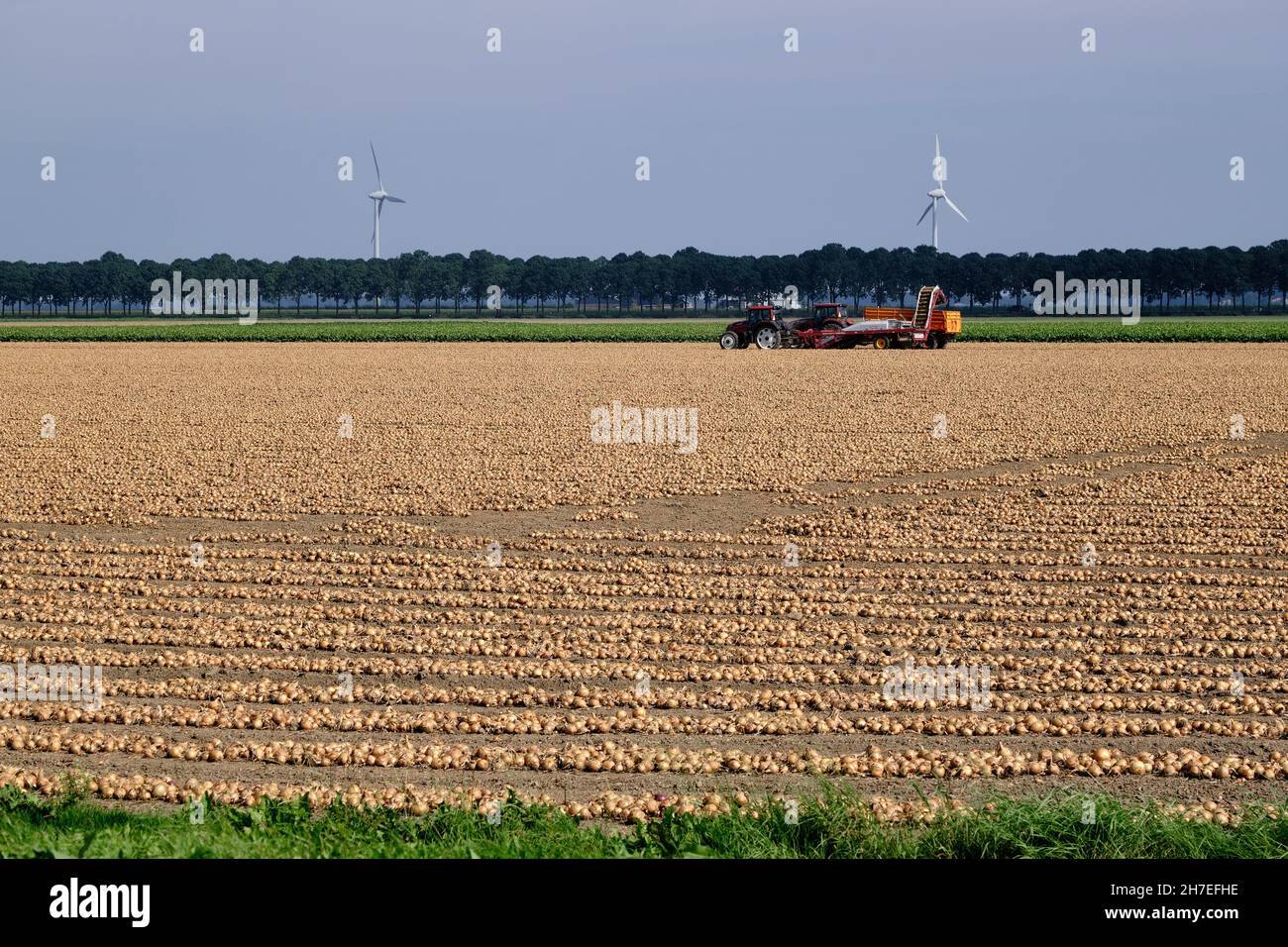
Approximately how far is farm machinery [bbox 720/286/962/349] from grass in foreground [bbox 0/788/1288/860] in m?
49.5

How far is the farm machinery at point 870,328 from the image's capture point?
55.7m

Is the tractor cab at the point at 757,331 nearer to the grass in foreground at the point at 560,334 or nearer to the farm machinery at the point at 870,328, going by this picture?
Result: the farm machinery at the point at 870,328

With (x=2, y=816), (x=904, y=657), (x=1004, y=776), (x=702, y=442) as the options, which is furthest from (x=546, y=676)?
(x=702, y=442)

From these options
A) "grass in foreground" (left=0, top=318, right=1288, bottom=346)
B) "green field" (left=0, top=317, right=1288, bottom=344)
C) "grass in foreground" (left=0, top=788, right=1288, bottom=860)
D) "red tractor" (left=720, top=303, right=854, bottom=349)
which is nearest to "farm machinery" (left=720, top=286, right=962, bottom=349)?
"red tractor" (left=720, top=303, right=854, bottom=349)

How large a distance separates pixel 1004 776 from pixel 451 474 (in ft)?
45.6

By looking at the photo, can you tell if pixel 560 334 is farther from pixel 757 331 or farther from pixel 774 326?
pixel 774 326

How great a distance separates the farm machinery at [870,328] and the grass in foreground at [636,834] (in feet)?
162

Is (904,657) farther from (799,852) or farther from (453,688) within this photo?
(799,852)

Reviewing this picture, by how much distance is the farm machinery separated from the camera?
183ft

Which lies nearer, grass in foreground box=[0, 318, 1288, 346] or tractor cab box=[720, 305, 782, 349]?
tractor cab box=[720, 305, 782, 349]

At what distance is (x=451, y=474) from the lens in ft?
69.2

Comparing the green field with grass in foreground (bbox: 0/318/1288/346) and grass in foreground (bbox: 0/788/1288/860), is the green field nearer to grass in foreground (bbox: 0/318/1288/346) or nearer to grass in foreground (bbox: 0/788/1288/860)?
grass in foreground (bbox: 0/318/1288/346)

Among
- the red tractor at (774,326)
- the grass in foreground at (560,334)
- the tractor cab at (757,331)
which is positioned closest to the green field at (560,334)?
the grass in foreground at (560,334)

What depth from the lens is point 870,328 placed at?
183 ft
